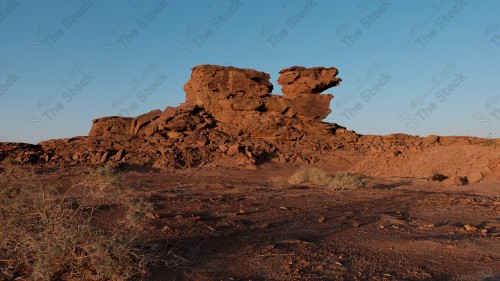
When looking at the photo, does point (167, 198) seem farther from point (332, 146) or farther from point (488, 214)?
point (332, 146)

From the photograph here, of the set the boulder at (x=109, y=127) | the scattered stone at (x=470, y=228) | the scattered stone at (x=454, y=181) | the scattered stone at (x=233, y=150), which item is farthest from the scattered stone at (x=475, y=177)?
the boulder at (x=109, y=127)

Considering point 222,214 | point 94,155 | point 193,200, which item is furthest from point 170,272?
point 94,155

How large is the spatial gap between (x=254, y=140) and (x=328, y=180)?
10367mm

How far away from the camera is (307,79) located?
27.5 metres

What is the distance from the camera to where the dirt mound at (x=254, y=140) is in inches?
666

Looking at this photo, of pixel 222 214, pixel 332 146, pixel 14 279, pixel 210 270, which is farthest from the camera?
pixel 332 146

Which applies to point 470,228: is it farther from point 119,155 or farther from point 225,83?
point 225,83

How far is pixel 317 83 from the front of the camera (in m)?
27.1

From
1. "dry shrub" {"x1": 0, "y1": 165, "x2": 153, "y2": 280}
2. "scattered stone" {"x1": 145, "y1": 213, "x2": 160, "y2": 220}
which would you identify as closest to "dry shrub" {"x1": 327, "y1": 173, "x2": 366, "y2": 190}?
"scattered stone" {"x1": 145, "y1": 213, "x2": 160, "y2": 220}

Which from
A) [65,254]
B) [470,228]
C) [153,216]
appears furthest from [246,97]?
A: [65,254]

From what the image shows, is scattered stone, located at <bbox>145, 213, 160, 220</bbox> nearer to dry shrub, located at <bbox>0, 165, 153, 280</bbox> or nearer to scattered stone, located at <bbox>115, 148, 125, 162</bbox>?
dry shrub, located at <bbox>0, 165, 153, 280</bbox>

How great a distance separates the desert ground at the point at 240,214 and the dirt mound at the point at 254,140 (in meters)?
0.12

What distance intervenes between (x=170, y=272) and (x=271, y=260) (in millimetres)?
1163

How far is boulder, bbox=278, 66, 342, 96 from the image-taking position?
27.2 m
